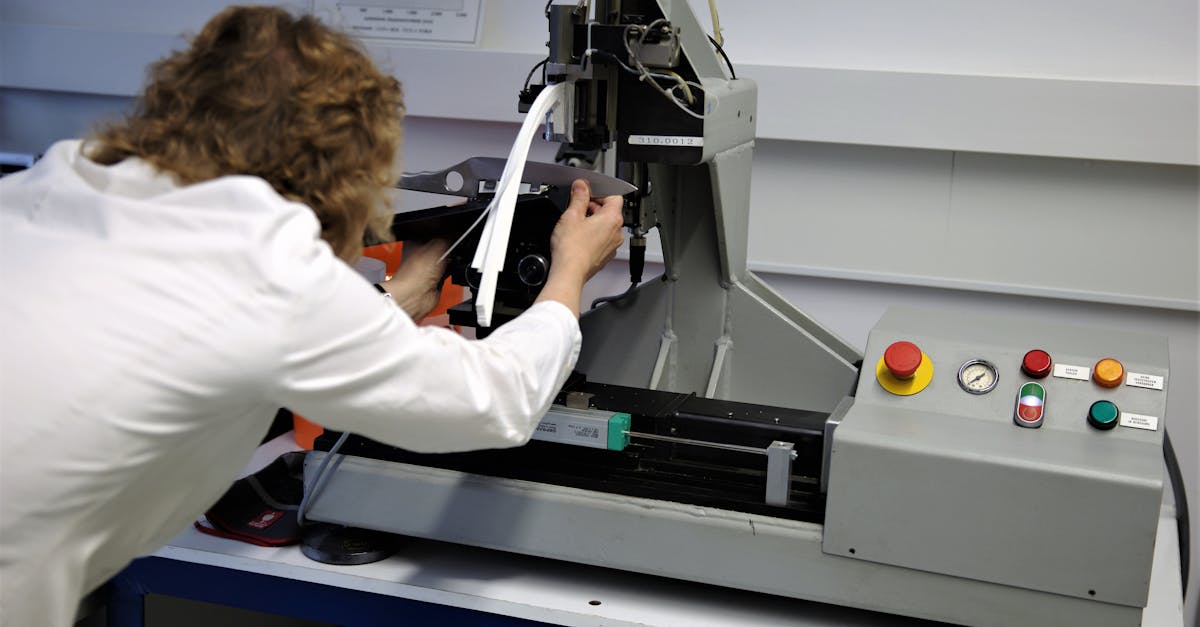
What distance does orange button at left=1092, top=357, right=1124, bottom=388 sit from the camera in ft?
4.19

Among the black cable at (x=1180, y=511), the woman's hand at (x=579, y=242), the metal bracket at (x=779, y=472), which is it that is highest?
the woman's hand at (x=579, y=242)

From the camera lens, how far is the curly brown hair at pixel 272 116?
0.92 meters

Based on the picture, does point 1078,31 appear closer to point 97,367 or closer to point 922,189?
point 922,189

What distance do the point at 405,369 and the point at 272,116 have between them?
243 mm

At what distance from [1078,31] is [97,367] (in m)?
1.84

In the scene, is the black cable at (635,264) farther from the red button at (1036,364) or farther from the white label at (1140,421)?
the white label at (1140,421)

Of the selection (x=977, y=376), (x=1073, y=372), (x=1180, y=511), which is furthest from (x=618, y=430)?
(x=1180, y=511)

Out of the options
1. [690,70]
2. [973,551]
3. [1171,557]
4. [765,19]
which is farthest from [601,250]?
[765,19]

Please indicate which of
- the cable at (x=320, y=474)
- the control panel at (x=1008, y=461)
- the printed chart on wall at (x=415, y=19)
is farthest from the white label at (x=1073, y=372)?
the printed chart on wall at (x=415, y=19)

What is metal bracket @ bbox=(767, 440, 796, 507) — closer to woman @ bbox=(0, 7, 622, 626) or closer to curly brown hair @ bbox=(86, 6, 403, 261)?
woman @ bbox=(0, 7, 622, 626)

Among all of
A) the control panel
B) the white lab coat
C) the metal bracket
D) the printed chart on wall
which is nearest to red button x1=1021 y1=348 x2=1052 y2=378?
the control panel

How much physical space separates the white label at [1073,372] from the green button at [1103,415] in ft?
0.12

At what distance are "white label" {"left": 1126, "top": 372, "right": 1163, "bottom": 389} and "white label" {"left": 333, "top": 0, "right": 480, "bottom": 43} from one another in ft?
5.06

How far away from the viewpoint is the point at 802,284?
2.31 meters
